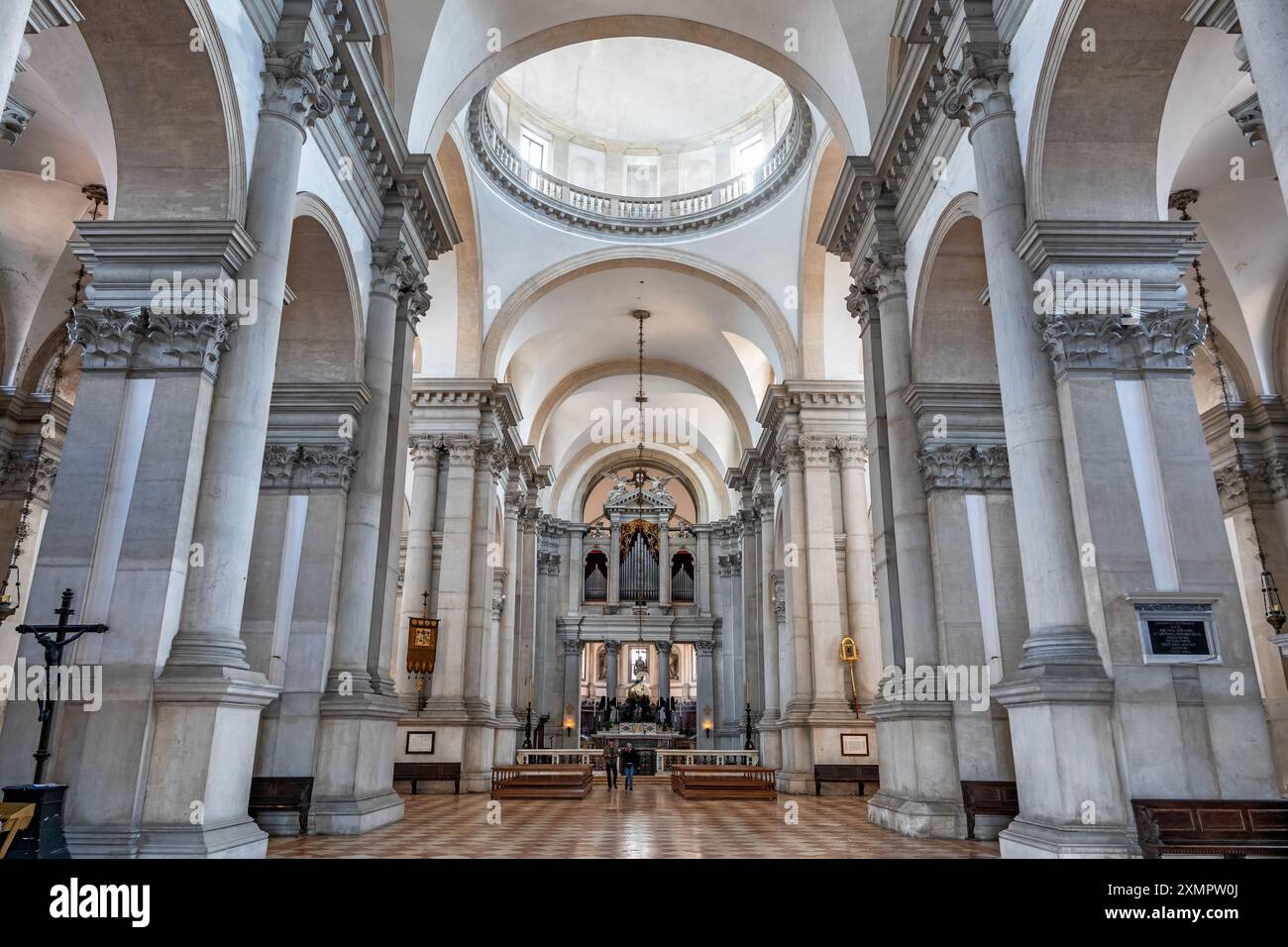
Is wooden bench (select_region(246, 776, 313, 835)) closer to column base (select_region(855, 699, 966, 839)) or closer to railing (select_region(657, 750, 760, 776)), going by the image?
column base (select_region(855, 699, 966, 839))

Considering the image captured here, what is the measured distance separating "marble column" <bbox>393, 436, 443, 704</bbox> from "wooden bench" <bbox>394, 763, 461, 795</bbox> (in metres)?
1.32

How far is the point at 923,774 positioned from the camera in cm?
965

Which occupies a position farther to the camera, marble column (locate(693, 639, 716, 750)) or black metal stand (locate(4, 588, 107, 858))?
marble column (locate(693, 639, 716, 750))

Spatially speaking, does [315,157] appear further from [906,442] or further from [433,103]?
[906,442]

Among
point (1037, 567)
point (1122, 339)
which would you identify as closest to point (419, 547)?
point (1037, 567)

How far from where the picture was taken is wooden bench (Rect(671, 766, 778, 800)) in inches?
661

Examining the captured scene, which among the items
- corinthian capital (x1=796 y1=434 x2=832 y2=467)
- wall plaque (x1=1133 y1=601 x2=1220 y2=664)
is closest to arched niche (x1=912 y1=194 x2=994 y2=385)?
wall plaque (x1=1133 y1=601 x2=1220 y2=664)

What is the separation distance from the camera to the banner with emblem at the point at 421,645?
641 inches

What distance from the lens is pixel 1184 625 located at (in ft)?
21.5

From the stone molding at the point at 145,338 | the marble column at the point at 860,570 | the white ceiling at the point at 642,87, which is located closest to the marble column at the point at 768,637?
the marble column at the point at 860,570

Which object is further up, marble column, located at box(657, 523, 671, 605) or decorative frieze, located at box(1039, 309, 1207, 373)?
marble column, located at box(657, 523, 671, 605)

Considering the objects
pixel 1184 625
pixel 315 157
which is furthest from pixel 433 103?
pixel 1184 625

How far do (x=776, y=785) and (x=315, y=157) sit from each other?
1512 centimetres

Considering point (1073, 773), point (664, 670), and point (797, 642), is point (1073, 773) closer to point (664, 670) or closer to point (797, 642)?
point (797, 642)
